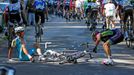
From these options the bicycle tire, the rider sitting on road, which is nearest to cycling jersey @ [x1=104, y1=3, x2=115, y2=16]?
the bicycle tire

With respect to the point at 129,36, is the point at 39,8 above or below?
above

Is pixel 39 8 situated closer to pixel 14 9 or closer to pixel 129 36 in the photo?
pixel 14 9

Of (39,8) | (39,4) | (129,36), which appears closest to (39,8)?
(39,8)

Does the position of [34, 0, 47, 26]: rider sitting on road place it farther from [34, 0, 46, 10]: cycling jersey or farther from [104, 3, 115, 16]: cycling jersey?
[104, 3, 115, 16]: cycling jersey

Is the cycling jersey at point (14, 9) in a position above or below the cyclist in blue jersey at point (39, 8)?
above

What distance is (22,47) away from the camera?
41.5 ft

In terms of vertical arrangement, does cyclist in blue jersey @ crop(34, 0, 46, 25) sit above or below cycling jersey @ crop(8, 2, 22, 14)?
below

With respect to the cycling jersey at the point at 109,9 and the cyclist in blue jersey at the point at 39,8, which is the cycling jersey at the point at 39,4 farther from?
the cycling jersey at the point at 109,9

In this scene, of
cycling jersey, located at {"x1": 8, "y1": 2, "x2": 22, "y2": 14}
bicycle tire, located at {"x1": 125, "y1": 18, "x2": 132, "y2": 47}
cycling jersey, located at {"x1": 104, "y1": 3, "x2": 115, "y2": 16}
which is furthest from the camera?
cycling jersey, located at {"x1": 104, "y1": 3, "x2": 115, "y2": 16}

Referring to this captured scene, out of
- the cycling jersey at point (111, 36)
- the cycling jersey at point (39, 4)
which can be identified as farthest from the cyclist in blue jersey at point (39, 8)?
the cycling jersey at point (111, 36)

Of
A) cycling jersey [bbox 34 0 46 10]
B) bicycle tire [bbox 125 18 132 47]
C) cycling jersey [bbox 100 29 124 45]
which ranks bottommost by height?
bicycle tire [bbox 125 18 132 47]

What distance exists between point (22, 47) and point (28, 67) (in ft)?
3.38

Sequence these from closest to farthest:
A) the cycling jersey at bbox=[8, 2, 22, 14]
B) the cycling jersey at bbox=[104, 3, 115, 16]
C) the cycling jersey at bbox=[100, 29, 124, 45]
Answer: the cycling jersey at bbox=[100, 29, 124, 45] → the cycling jersey at bbox=[8, 2, 22, 14] → the cycling jersey at bbox=[104, 3, 115, 16]

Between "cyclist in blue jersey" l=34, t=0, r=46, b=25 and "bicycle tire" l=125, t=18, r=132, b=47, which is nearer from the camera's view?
"bicycle tire" l=125, t=18, r=132, b=47
